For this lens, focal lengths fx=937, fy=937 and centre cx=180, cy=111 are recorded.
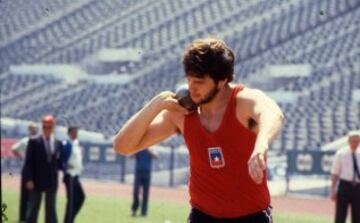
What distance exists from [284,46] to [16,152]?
30.3 metres

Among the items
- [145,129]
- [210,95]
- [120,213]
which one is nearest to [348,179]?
[120,213]

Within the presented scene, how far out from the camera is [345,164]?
12438mm

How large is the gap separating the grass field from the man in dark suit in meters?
3.02

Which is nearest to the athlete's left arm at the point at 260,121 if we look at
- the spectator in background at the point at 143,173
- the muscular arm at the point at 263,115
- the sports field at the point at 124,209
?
the muscular arm at the point at 263,115

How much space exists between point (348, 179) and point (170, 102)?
8691mm

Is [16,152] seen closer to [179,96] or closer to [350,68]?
[179,96]

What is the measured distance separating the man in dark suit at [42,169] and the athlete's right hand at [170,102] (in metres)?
7.63

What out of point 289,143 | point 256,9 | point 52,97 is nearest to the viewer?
point 289,143

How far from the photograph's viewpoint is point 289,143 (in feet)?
120

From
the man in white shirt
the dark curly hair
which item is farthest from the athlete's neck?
the man in white shirt

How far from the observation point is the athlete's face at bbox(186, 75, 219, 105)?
392 cm

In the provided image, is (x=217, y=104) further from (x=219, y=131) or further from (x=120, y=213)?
(x=120, y=213)

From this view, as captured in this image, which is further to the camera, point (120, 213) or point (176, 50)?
point (176, 50)

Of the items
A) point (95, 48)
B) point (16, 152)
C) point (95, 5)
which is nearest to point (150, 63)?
point (95, 48)
